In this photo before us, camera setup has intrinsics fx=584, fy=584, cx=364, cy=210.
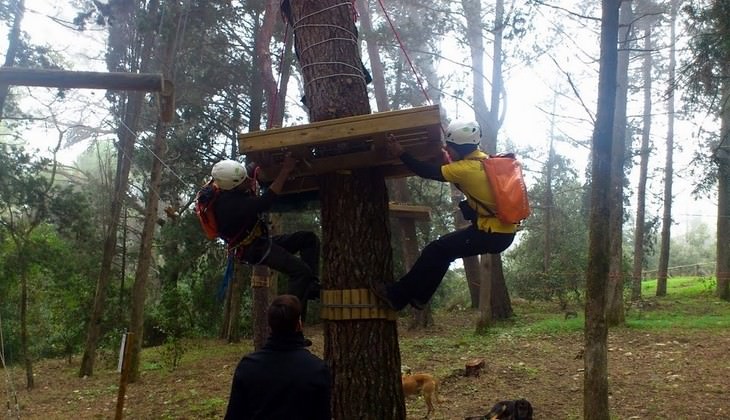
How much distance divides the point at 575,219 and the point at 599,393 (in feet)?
50.5

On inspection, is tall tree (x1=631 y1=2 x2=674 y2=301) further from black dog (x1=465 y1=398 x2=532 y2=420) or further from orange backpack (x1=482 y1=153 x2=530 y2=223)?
orange backpack (x1=482 y1=153 x2=530 y2=223)

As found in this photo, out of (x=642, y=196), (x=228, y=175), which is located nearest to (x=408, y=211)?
(x=228, y=175)

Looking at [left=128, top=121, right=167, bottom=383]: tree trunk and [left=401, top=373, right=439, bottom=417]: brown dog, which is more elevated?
[left=128, top=121, right=167, bottom=383]: tree trunk

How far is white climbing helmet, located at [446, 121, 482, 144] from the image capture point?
12.6ft

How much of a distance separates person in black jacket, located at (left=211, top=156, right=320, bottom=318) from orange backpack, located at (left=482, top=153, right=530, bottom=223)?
1361 millimetres

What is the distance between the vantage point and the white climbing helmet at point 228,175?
401 centimetres

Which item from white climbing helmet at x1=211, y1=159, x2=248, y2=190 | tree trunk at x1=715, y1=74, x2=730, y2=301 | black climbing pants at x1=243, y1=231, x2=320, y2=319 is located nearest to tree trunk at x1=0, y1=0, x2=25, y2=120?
white climbing helmet at x1=211, y1=159, x2=248, y2=190

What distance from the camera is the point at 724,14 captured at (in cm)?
741

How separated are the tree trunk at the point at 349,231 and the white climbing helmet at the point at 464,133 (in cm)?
55

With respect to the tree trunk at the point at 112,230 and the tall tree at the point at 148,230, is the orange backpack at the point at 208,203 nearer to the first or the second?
the tall tree at the point at 148,230

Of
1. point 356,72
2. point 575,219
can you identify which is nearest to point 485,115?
point 575,219

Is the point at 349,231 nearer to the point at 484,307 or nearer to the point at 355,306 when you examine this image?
the point at 355,306

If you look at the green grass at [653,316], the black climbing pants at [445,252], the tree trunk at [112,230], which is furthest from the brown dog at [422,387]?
the tree trunk at [112,230]

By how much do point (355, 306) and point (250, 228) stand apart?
115 cm
